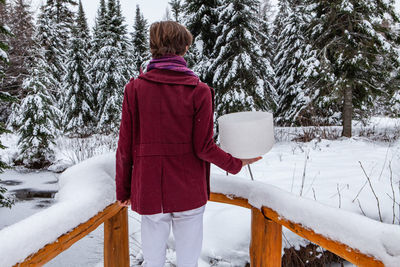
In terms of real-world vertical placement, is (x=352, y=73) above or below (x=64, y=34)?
below

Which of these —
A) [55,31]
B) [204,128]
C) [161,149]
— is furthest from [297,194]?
[55,31]

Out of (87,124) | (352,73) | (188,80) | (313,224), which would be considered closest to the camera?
(313,224)

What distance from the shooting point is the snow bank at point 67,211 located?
3.24ft

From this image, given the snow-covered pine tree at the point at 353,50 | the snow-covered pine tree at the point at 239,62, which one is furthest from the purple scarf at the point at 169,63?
the snow-covered pine tree at the point at 353,50

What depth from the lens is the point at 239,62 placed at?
10.8 meters

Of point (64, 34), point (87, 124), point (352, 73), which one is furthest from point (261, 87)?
point (64, 34)

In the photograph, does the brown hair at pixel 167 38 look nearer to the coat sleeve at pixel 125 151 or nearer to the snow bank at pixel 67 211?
the coat sleeve at pixel 125 151

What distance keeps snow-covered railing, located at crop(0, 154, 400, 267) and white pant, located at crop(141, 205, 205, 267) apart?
1.17ft

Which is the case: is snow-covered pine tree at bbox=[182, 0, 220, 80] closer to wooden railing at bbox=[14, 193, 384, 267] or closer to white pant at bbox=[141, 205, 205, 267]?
wooden railing at bbox=[14, 193, 384, 267]

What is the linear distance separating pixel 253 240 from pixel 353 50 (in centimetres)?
1048

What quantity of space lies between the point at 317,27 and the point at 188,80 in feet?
38.7

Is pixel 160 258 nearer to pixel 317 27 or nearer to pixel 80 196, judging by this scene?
pixel 80 196

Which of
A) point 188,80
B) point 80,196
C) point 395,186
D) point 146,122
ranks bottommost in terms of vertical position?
point 395,186

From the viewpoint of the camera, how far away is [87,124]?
2056 cm
